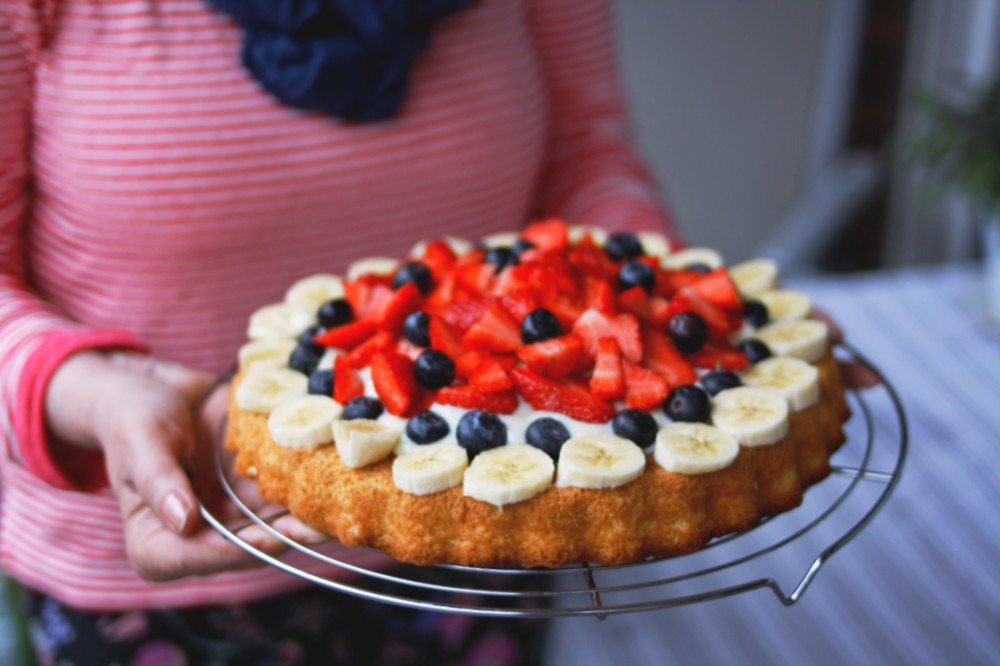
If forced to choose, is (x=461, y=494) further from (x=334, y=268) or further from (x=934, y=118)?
(x=934, y=118)

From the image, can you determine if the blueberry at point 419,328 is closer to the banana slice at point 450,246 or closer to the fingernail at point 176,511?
the banana slice at point 450,246

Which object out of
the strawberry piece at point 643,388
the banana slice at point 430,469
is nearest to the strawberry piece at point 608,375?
the strawberry piece at point 643,388

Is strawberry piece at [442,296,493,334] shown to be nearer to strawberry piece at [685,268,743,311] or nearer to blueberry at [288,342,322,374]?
blueberry at [288,342,322,374]

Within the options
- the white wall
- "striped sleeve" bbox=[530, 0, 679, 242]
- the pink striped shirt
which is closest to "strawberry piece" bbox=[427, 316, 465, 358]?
the pink striped shirt

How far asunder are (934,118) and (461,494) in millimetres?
1994

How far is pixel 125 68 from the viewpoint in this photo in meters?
1.41

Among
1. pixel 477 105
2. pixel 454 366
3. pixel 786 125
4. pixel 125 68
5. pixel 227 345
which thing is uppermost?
pixel 125 68

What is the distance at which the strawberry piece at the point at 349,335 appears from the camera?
148cm

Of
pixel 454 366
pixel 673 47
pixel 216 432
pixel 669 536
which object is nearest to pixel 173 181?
pixel 216 432

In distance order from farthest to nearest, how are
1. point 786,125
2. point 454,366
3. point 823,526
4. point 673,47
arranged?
point 786,125 → point 673,47 → point 823,526 → point 454,366

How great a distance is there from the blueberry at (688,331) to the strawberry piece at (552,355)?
0.16 metres

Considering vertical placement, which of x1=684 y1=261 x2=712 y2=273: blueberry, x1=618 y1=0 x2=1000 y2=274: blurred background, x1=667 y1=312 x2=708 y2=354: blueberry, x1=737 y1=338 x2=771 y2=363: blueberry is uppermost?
x1=667 y1=312 x2=708 y2=354: blueberry

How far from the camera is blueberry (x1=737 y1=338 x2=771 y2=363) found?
148 centimetres

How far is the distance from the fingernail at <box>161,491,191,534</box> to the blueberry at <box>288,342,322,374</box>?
0.37 meters
